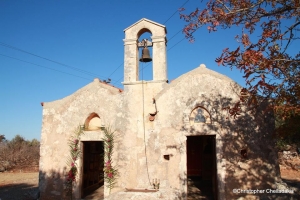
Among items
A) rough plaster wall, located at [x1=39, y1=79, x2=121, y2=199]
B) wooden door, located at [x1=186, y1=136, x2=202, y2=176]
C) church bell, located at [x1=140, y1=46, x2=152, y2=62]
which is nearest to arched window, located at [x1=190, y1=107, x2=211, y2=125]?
church bell, located at [x1=140, y1=46, x2=152, y2=62]

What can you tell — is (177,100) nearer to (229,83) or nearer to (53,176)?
(229,83)

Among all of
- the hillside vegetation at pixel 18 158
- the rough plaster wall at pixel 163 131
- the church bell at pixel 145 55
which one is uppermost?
the church bell at pixel 145 55

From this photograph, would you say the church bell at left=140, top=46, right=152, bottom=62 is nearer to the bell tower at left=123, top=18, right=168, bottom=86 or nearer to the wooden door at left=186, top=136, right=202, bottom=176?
the bell tower at left=123, top=18, right=168, bottom=86

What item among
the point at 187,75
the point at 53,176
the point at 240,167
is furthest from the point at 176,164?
the point at 53,176

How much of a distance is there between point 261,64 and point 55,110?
8473 mm

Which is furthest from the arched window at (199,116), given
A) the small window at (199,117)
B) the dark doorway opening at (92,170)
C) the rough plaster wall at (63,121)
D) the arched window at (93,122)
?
the dark doorway opening at (92,170)

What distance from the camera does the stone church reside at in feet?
26.9

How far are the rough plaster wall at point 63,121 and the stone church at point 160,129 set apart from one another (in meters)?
0.04

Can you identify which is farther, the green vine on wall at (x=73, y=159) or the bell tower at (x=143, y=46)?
the green vine on wall at (x=73, y=159)

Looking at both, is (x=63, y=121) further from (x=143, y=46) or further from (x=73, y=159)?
(x=143, y=46)

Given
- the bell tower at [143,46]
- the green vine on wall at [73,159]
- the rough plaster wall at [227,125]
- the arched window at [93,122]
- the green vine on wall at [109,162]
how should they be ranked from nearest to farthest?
1. the rough plaster wall at [227,125]
2. the green vine on wall at [109,162]
3. the bell tower at [143,46]
4. the green vine on wall at [73,159]
5. the arched window at [93,122]

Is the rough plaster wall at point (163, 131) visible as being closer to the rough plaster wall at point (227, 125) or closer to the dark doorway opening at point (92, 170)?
the rough plaster wall at point (227, 125)

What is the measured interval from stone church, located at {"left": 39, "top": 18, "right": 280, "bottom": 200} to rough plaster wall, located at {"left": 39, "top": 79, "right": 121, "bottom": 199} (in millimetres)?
38

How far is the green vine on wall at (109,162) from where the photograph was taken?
9.15 meters
